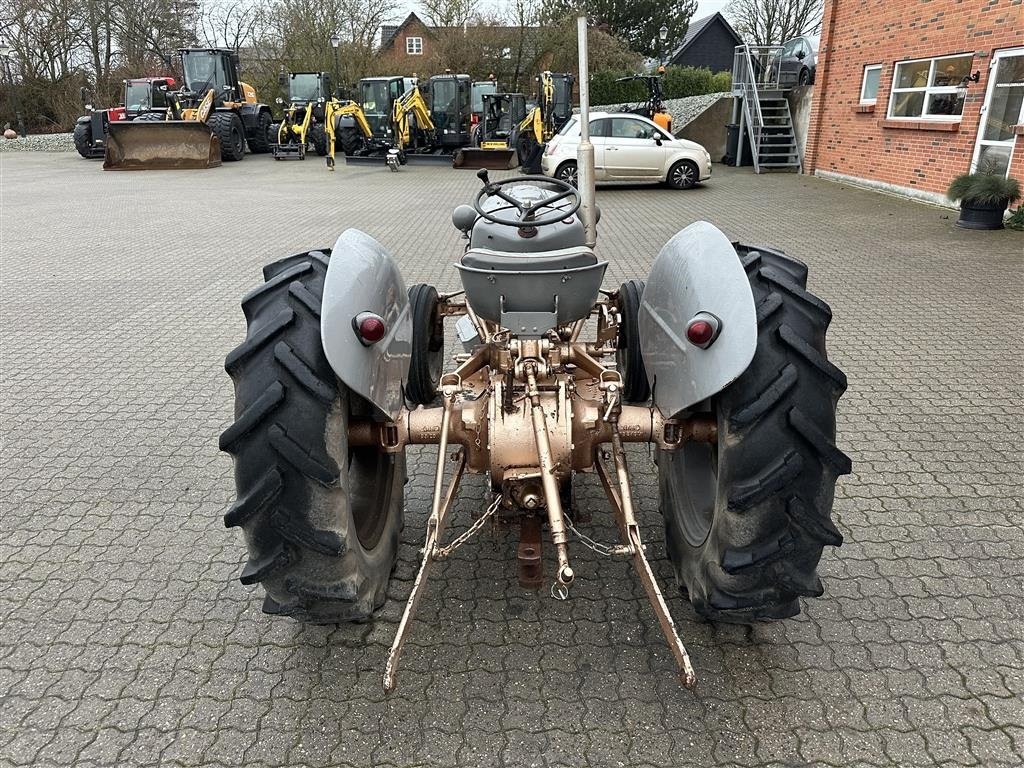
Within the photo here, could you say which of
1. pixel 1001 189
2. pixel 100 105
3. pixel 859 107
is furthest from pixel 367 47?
pixel 1001 189

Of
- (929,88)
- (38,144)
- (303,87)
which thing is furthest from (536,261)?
(38,144)

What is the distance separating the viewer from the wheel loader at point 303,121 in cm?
2142

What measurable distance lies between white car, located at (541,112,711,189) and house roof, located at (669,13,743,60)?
90.5 feet

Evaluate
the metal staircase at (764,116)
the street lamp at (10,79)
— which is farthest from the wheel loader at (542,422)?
the street lamp at (10,79)

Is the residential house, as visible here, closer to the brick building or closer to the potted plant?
the brick building

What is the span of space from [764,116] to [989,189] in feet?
30.1

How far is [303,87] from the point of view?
22.8m

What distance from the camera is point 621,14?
123ft

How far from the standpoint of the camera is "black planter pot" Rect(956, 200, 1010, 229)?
31.1ft

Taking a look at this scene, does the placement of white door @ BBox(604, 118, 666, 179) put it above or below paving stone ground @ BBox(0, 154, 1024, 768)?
above

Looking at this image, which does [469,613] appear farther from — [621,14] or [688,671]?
[621,14]

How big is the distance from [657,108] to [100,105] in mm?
24494

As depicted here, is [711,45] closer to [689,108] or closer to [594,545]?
[689,108]

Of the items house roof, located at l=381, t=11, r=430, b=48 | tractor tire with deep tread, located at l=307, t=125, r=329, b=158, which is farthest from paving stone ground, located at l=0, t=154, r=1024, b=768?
house roof, located at l=381, t=11, r=430, b=48
